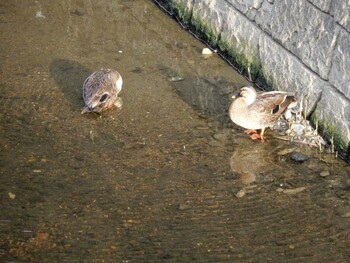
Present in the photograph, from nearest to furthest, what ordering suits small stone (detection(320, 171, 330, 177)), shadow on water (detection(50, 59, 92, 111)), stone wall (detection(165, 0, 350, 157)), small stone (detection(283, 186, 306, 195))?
1. small stone (detection(283, 186, 306, 195))
2. small stone (detection(320, 171, 330, 177))
3. stone wall (detection(165, 0, 350, 157))
4. shadow on water (detection(50, 59, 92, 111))

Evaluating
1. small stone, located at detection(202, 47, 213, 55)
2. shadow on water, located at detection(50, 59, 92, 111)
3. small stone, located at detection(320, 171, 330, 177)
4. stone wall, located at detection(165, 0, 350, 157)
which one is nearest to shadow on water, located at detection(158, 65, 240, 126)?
stone wall, located at detection(165, 0, 350, 157)

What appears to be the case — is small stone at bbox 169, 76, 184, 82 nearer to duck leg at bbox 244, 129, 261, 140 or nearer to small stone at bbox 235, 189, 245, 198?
duck leg at bbox 244, 129, 261, 140

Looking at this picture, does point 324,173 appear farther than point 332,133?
No

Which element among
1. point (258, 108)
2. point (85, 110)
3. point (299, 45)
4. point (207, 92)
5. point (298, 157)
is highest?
point (299, 45)

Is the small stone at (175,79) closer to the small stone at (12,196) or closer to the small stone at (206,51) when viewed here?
the small stone at (206,51)

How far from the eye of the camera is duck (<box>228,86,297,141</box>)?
7738 millimetres

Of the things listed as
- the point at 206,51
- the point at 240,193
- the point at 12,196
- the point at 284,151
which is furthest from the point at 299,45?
the point at 12,196

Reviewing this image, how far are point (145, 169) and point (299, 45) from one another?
89.4 inches

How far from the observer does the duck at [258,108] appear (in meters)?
7.74

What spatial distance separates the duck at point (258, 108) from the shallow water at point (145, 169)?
8.0 inches

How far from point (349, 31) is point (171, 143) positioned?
211 cm

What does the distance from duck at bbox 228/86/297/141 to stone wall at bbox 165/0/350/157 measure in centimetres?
31

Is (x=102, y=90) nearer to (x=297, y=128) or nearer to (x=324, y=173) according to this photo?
(x=297, y=128)

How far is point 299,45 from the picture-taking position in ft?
26.2
